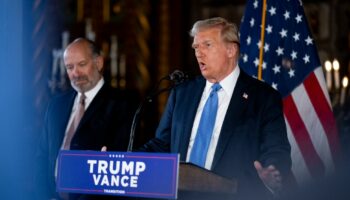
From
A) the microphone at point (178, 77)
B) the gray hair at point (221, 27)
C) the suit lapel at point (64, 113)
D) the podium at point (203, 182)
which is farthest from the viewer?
the suit lapel at point (64, 113)

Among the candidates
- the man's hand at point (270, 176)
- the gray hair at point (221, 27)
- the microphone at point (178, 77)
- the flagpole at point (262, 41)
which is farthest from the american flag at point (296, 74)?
the microphone at point (178, 77)

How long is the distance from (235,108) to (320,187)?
575 millimetres

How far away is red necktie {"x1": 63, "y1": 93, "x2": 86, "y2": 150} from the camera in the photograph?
4902 mm

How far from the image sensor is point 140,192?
10.5 feet

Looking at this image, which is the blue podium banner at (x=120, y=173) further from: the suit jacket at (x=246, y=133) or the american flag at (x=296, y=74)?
Answer: the american flag at (x=296, y=74)

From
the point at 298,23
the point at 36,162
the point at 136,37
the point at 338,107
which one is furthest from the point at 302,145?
the point at 136,37

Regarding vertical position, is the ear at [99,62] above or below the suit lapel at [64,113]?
above

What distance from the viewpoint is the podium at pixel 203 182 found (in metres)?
3.29

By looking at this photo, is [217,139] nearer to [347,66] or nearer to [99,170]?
[99,170]

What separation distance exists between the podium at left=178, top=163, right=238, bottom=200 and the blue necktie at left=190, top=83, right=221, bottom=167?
0.49 m

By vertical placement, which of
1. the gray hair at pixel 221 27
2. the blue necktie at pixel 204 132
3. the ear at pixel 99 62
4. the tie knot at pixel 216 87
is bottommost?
the blue necktie at pixel 204 132

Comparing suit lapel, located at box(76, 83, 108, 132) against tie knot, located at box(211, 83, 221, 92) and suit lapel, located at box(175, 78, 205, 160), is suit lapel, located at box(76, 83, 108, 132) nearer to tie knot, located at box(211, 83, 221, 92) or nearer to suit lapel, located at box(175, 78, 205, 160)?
suit lapel, located at box(175, 78, 205, 160)

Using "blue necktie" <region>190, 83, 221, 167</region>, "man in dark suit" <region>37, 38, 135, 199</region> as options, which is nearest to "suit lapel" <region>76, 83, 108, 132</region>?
"man in dark suit" <region>37, 38, 135, 199</region>

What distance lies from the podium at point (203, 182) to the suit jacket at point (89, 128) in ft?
4.91
